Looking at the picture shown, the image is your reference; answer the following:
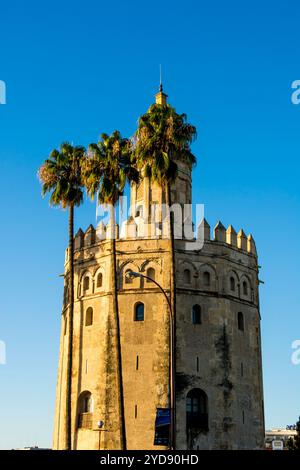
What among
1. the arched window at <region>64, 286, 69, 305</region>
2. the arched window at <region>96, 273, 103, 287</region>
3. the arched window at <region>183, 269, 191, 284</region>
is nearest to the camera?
the arched window at <region>183, 269, 191, 284</region>

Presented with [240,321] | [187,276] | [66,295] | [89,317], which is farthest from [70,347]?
[240,321]

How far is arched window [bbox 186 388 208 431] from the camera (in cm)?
4341

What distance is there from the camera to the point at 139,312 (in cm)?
4534

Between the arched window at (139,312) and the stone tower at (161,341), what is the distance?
0.21ft

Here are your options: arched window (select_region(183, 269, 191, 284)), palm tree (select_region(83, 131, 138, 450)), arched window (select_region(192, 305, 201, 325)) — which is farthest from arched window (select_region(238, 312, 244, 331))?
palm tree (select_region(83, 131, 138, 450))

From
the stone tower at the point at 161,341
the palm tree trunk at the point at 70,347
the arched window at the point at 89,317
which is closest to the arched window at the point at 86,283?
the stone tower at the point at 161,341

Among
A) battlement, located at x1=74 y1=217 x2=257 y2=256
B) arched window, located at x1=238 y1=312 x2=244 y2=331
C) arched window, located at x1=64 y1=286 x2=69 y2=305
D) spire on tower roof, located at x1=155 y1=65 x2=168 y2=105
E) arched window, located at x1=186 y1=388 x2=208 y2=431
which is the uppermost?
spire on tower roof, located at x1=155 y1=65 x2=168 y2=105

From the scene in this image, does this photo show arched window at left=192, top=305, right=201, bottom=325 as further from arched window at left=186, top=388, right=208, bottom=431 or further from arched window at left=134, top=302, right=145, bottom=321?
arched window at left=186, top=388, right=208, bottom=431

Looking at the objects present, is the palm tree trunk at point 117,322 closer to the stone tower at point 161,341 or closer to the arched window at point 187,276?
the stone tower at point 161,341

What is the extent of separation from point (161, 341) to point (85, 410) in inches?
281

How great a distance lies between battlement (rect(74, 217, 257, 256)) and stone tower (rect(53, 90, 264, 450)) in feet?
0.31

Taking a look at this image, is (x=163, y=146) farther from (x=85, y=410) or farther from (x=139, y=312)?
(x=85, y=410)

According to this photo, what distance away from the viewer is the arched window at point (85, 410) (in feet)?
147
